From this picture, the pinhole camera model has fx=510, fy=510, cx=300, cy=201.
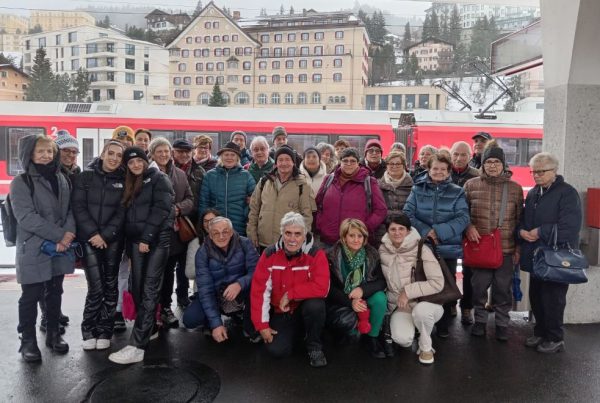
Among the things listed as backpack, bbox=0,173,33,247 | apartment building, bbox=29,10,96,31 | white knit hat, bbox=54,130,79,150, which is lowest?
backpack, bbox=0,173,33,247

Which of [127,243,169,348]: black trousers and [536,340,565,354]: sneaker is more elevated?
[127,243,169,348]: black trousers

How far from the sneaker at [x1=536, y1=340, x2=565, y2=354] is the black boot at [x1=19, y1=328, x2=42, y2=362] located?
4333 millimetres

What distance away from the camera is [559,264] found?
4.35m

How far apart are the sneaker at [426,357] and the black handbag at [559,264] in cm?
119

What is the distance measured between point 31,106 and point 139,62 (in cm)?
6031

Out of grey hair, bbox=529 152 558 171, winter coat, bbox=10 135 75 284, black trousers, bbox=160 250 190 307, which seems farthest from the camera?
black trousers, bbox=160 250 190 307

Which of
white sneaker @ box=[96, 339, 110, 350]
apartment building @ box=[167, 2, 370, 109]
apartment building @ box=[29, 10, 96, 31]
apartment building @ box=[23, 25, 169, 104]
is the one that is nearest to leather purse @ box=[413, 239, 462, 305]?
white sneaker @ box=[96, 339, 110, 350]

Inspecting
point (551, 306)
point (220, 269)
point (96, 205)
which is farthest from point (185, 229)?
point (551, 306)

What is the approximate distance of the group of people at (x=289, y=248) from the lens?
14.1 ft

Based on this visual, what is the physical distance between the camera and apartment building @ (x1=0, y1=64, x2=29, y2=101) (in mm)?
68312

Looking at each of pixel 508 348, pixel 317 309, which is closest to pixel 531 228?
pixel 508 348

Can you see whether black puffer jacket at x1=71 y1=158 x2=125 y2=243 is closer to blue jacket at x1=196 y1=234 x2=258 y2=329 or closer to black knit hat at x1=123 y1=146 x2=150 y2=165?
black knit hat at x1=123 y1=146 x2=150 y2=165

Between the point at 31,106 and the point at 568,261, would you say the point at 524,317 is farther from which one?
the point at 31,106

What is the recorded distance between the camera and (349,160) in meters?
4.87
